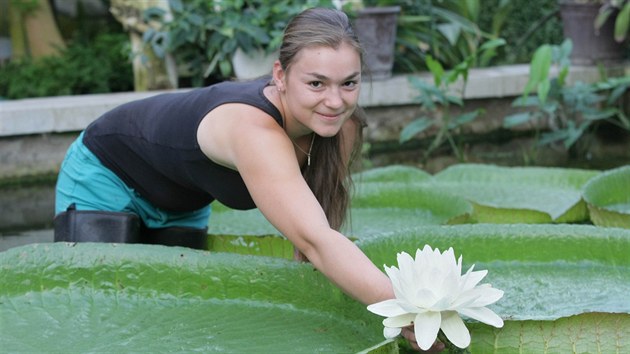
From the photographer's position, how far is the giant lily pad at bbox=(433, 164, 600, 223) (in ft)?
10.4

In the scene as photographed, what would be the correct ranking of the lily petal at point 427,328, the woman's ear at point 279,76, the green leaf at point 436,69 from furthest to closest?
the green leaf at point 436,69
the woman's ear at point 279,76
the lily petal at point 427,328

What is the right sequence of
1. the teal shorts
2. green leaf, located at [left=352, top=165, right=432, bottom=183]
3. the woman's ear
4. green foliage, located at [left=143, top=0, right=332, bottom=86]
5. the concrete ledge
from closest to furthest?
1. the woman's ear
2. the teal shorts
3. green leaf, located at [left=352, top=165, right=432, bottom=183]
4. the concrete ledge
5. green foliage, located at [left=143, top=0, right=332, bottom=86]

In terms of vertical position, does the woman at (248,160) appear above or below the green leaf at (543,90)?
above

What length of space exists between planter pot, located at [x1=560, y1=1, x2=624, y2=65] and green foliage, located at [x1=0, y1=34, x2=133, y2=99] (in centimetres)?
281

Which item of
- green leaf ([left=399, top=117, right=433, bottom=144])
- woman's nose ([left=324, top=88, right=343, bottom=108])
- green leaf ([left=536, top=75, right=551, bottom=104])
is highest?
woman's nose ([left=324, top=88, right=343, bottom=108])

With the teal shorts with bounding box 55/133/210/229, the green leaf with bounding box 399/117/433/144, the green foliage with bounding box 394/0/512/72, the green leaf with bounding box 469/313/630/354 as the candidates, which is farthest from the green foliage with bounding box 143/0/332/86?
the green leaf with bounding box 469/313/630/354

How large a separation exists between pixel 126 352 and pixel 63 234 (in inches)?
33.2

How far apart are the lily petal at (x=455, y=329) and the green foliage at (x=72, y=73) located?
475 cm

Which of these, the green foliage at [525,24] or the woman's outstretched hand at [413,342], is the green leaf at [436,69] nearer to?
the green foliage at [525,24]

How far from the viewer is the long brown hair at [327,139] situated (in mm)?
2084

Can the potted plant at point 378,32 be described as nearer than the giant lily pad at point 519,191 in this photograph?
No

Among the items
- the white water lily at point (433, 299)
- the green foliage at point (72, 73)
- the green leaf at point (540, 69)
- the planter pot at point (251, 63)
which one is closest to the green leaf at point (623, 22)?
the green leaf at point (540, 69)

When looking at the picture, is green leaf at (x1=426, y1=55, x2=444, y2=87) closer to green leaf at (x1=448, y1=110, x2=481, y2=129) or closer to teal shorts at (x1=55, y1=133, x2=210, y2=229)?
green leaf at (x1=448, y1=110, x2=481, y2=129)

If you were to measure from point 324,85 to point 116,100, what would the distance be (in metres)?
3.43
